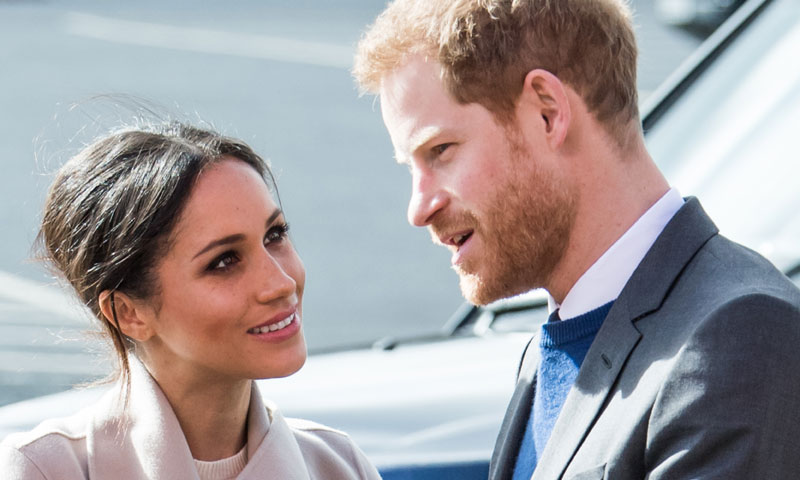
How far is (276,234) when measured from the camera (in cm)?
296

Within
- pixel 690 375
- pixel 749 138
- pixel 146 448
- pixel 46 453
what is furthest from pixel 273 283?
pixel 749 138

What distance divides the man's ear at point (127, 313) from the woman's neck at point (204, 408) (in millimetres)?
107

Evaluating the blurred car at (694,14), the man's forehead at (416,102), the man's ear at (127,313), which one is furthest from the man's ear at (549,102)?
the blurred car at (694,14)

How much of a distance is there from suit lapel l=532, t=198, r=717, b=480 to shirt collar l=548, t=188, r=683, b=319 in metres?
0.06

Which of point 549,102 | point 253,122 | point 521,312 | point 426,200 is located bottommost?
point 253,122

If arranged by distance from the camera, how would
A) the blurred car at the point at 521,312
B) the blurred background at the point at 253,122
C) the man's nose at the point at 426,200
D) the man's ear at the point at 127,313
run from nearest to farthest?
the man's nose at the point at 426,200
the man's ear at the point at 127,313
the blurred car at the point at 521,312
the blurred background at the point at 253,122

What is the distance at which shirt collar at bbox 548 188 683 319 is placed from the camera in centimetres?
264

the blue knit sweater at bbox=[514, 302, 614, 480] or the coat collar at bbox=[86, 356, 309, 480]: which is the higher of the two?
the blue knit sweater at bbox=[514, 302, 614, 480]

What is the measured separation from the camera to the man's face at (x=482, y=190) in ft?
8.79

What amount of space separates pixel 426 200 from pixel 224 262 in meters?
0.48

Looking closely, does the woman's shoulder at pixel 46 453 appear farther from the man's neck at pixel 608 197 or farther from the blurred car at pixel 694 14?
the blurred car at pixel 694 14

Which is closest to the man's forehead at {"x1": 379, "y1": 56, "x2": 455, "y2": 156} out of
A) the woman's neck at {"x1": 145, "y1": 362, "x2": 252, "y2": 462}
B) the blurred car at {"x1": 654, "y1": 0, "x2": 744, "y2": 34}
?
the woman's neck at {"x1": 145, "y1": 362, "x2": 252, "y2": 462}

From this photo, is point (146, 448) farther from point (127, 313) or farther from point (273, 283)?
point (273, 283)

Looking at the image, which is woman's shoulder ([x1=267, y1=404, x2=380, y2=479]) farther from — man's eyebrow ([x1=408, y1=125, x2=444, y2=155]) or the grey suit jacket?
man's eyebrow ([x1=408, y1=125, x2=444, y2=155])
